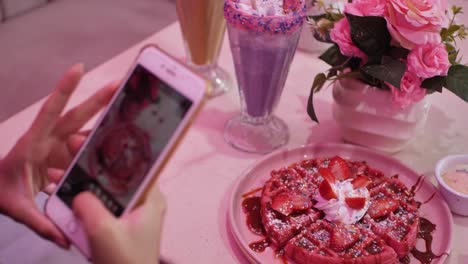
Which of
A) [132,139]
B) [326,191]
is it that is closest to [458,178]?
[326,191]

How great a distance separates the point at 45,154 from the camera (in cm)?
80

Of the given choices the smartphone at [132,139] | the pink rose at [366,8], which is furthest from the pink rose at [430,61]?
the smartphone at [132,139]

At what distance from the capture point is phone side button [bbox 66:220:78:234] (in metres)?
0.70

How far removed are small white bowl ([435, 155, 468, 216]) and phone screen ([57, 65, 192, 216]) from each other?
0.56 metres

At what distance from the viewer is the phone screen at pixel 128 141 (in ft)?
2.19

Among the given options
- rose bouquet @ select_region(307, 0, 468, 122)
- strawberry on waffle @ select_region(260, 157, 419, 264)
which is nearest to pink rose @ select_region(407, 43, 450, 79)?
rose bouquet @ select_region(307, 0, 468, 122)

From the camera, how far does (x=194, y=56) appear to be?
51.5 inches

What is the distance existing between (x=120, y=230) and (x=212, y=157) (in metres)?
0.47

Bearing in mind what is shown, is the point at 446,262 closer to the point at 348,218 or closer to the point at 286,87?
the point at 348,218

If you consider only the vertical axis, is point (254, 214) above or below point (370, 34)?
below

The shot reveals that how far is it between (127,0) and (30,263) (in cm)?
200

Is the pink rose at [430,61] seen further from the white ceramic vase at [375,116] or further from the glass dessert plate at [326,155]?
the glass dessert plate at [326,155]

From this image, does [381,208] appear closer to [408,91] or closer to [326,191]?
[326,191]

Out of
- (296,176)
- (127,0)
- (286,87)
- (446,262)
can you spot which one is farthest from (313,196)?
(127,0)
